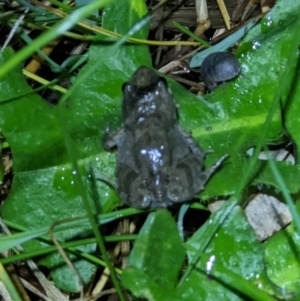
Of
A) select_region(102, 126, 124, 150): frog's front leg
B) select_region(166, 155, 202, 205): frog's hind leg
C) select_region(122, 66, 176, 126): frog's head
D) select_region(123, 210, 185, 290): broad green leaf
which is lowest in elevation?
select_region(123, 210, 185, 290): broad green leaf

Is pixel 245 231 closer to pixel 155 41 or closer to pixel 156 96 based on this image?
pixel 156 96

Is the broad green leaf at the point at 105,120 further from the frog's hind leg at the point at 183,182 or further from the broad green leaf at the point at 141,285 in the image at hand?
the broad green leaf at the point at 141,285

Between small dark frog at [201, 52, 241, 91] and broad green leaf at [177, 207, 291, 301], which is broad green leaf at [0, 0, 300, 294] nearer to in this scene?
small dark frog at [201, 52, 241, 91]

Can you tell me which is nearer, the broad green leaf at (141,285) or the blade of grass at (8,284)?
the broad green leaf at (141,285)

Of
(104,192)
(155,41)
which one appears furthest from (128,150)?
(155,41)

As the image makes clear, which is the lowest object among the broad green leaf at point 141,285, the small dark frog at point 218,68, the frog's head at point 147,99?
the broad green leaf at point 141,285

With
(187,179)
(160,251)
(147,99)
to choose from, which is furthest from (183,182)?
(147,99)

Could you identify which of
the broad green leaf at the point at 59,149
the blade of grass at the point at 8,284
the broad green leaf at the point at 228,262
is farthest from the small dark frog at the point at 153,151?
the blade of grass at the point at 8,284

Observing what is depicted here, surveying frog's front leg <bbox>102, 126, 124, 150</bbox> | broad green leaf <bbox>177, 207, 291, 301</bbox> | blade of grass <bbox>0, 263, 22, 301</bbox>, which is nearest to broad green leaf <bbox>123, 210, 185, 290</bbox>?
broad green leaf <bbox>177, 207, 291, 301</bbox>
